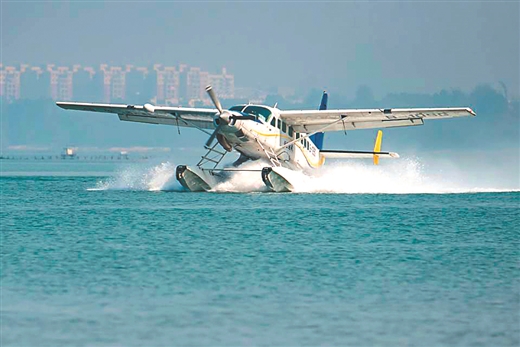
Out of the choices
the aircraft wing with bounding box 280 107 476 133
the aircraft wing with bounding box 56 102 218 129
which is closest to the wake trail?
the aircraft wing with bounding box 280 107 476 133

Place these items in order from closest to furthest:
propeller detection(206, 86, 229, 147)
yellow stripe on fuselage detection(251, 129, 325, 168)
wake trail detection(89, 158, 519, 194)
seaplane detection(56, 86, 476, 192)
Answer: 1. propeller detection(206, 86, 229, 147)
2. seaplane detection(56, 86, 476, 192)
3. yellow stripe on fuselage detection(251, 129, 325, 168)
4. wake trail detection(89, 158, 519, 194)

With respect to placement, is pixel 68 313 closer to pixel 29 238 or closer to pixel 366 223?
pixel 29 238

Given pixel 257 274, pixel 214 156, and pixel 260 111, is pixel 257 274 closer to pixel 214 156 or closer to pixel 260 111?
pixel 260 111

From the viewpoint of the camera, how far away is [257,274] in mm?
15453

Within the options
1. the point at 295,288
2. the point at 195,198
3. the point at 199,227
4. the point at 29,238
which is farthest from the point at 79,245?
the point at 195,198

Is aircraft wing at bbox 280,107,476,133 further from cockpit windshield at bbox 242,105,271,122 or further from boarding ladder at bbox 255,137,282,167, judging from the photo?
boarding ladder at bbox 255,137,282,167

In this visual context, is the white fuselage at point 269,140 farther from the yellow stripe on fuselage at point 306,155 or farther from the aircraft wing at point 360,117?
the aircraft wing at point 360,117

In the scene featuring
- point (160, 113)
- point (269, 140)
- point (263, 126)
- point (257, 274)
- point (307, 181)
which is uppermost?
point (160, 113)

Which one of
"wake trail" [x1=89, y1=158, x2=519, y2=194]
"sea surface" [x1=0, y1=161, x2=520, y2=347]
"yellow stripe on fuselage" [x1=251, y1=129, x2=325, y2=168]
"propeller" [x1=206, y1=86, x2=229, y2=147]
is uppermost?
"propeller" [x1=206, y1=86, x2=229, y2=147]

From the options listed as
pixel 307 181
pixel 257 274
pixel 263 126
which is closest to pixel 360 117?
pixel 307 181

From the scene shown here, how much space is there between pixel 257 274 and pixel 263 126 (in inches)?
619

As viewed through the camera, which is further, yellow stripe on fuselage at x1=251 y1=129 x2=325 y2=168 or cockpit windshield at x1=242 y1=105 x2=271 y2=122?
yellow stripe on fuselage at x1=251 y1=129 x2=325 y2=168

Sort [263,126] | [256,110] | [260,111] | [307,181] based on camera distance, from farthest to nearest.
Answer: [307,181] < [260,111] < [256,110] < [263,126]

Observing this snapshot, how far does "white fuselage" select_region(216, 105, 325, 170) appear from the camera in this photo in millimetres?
29953
